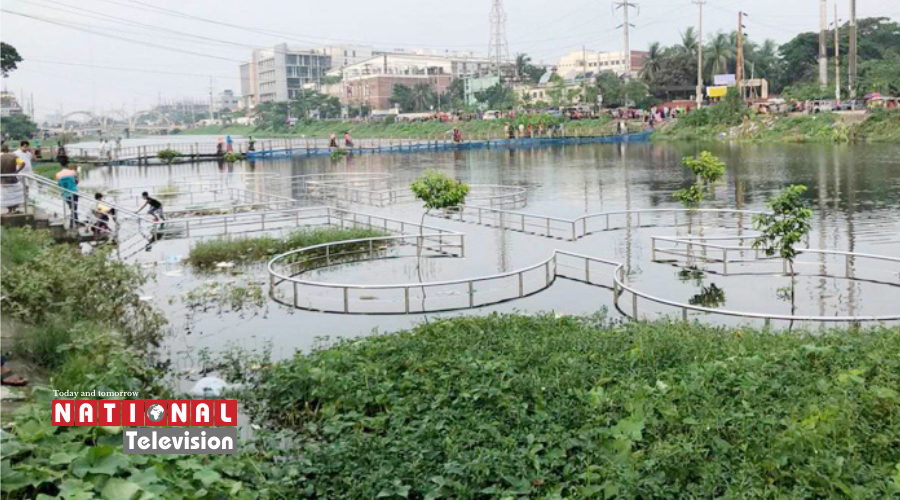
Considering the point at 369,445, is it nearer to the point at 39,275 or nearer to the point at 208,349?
the point at 208,349

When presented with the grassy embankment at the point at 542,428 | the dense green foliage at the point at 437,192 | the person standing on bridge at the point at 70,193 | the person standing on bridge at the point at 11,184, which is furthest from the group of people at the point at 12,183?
the grassy embankment at the point at 542,428

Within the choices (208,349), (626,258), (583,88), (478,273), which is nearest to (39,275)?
(208,349)

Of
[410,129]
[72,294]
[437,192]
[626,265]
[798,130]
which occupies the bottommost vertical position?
[626,265]

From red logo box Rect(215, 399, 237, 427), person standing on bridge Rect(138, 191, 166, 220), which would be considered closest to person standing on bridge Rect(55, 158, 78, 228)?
person standing on bridge Rect(138, 191, 166, 220)

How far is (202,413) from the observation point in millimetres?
6789

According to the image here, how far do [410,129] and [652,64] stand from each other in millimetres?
25573

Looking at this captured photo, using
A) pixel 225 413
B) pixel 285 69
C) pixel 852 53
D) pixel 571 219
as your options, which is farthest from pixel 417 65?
pixel 225 413

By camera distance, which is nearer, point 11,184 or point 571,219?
point 11,184

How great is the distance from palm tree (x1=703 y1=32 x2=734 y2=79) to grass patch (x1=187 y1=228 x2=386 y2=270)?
72.6m

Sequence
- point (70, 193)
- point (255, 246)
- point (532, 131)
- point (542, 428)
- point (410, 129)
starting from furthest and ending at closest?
point (410, 129), point (532, 131), point (255, 246), point (70, 193), point (542, 428)

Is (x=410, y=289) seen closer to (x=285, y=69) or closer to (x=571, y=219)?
(x=571, y=219)

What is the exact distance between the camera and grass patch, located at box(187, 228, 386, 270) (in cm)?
1766

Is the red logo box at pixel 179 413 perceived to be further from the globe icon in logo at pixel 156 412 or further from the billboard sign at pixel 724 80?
the billboard sign at pixel 724 80

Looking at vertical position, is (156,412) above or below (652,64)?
below
